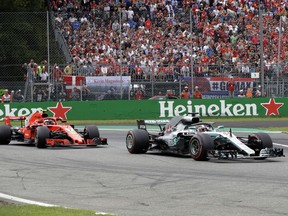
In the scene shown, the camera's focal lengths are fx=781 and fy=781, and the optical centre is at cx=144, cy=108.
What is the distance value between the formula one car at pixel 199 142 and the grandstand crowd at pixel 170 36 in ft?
49.3

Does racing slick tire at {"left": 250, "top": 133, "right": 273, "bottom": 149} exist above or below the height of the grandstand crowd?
below

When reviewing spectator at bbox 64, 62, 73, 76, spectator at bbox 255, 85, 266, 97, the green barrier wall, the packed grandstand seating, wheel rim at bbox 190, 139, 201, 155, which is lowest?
wheel rim at bbox 190, 139, 201, 155

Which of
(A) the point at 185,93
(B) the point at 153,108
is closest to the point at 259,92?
(A) the point at 185,93

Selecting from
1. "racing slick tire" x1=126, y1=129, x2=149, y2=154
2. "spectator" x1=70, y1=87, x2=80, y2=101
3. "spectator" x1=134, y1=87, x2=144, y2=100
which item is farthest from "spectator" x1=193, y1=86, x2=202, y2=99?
"racing slick tire" x1=126, y1=129, x2=149, y2=154

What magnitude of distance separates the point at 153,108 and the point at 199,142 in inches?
718

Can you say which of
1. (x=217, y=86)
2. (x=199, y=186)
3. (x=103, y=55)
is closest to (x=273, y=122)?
(x=217, y=86)

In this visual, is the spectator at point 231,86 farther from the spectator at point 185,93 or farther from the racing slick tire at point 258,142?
the racing slick tire at point 258,142

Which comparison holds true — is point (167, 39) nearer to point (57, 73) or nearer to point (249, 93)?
point (249, 93)

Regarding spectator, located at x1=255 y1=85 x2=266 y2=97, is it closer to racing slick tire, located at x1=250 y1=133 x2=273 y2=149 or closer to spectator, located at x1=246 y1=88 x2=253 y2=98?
spectator, located at x1=246 y1=88 x2=253 y2=98

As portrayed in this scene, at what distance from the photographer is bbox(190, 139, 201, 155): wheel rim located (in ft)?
53.8

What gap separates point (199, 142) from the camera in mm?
16188

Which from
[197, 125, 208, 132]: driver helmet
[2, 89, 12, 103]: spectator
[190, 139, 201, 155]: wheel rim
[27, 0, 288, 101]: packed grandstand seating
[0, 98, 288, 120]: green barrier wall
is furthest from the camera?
[27, 0, 288, 101]: packed grandstand seating

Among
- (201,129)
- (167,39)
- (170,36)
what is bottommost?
(201,129)

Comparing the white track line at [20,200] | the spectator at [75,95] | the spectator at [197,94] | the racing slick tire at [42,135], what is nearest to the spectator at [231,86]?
the spectator at [197,94]
